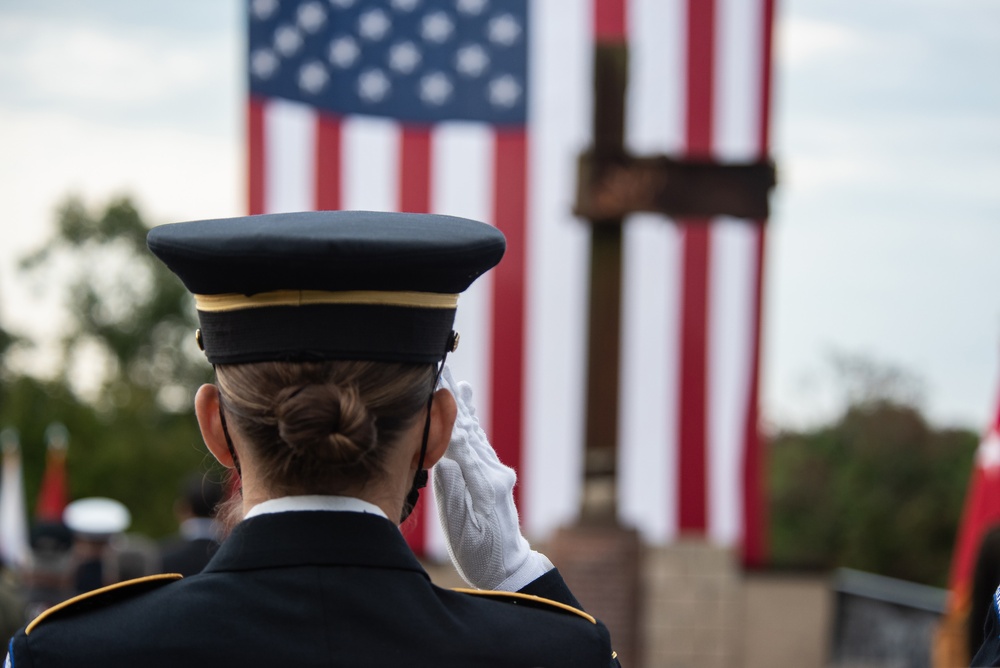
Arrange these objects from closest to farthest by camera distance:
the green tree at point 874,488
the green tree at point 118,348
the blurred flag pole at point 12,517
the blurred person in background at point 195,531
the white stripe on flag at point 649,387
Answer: the blurred person in background at point 195,531, the white stripe on flag at point 649,387, the blurred flag pole at point 12,517, the green tree at point 874,488, the green tree at point 118,348

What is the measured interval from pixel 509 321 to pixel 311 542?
5414 mm

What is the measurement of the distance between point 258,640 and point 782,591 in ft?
25.3

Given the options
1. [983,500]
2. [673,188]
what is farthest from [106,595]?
[983,500]

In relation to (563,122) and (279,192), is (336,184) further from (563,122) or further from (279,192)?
(563,122)

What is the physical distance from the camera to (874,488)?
19938 mm

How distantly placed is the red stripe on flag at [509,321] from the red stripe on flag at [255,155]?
1163 millimetres

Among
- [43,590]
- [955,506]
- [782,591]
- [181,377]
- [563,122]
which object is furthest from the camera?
[181,377]

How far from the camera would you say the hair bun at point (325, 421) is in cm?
113

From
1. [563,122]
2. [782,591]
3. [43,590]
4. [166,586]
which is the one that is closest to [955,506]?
[782,591]

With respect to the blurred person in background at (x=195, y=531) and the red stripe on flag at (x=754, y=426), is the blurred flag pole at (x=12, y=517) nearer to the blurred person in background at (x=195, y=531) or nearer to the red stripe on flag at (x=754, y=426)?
the blurred person in background at (x=195, y=531)

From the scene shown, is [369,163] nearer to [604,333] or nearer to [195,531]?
[604,333]

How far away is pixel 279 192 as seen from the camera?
263 inches

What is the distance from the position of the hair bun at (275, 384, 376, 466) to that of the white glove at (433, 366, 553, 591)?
0.65 feet

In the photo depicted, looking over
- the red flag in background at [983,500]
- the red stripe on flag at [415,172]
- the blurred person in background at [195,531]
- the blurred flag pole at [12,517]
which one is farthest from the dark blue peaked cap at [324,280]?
the blurred flag pole at [12,517]
